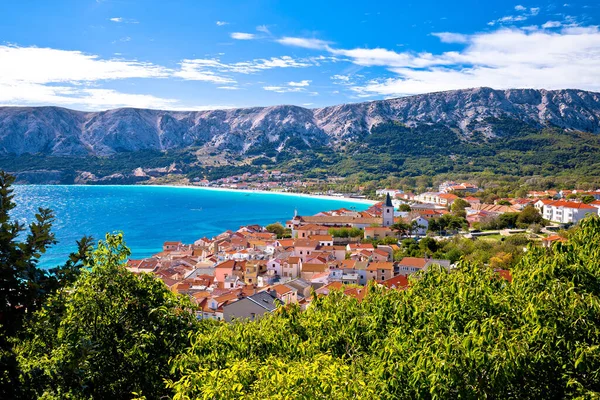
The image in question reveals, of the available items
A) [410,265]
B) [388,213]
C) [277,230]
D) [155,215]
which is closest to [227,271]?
[410,265]

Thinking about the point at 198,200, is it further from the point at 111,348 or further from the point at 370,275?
the point at 111,348

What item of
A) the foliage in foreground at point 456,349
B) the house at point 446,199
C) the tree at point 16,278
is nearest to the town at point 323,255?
the foliage in foreground at point 456,349

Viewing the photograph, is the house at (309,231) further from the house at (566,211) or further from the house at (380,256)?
the house at (566,211)

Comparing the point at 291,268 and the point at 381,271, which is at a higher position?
the point at 381,271

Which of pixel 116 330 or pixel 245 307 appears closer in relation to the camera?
pixel 116 330

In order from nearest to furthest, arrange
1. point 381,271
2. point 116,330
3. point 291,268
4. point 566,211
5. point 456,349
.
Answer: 1. point 456,349
2. point 116,330
3. point 381,271
4. point 291,268
5. point 566,211

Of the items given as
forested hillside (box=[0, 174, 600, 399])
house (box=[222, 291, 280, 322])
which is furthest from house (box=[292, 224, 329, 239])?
forested hillside (box=[0, 174, 600, 399])

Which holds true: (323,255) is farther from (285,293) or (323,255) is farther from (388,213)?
(388,213)
